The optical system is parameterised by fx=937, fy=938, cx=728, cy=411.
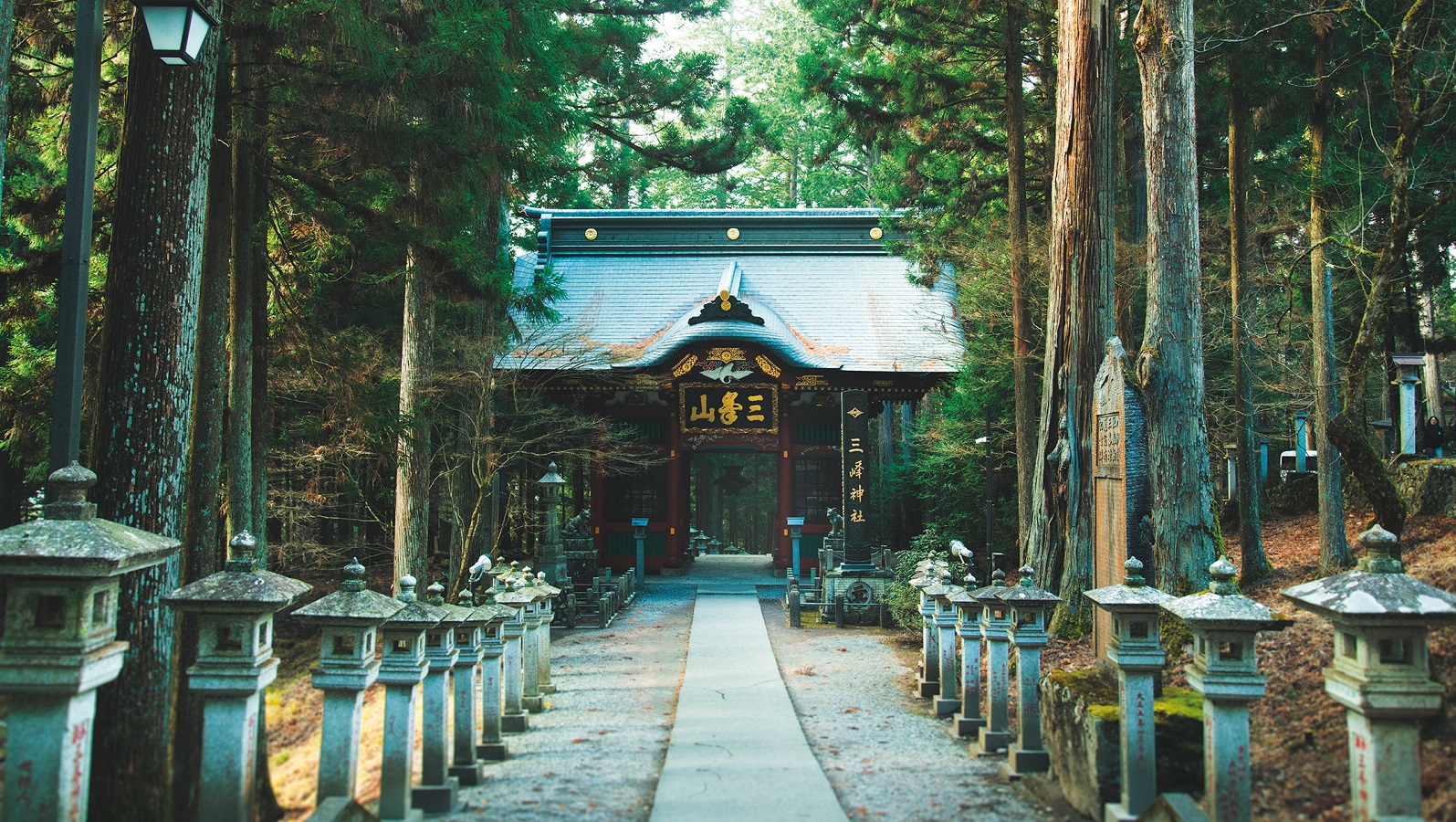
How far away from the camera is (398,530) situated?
1107cm

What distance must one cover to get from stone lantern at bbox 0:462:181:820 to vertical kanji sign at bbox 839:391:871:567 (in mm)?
11348

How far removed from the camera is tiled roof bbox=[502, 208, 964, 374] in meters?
17.1

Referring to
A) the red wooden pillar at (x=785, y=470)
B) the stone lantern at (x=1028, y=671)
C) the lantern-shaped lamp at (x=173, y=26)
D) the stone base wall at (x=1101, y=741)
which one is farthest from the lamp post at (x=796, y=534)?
the lantern-shaped lamp at (x=173, y=26)

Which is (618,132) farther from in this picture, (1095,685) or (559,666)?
(1095,685)

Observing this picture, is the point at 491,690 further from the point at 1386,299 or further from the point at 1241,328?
the point at 1241,328

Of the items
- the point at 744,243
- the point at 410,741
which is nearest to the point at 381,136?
the point at 410,741

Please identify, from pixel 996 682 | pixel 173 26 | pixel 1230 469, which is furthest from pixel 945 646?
pixel 1230 469

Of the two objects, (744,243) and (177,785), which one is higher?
(744,243)

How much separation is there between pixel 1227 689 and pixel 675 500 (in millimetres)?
15523

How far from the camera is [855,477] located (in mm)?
14328

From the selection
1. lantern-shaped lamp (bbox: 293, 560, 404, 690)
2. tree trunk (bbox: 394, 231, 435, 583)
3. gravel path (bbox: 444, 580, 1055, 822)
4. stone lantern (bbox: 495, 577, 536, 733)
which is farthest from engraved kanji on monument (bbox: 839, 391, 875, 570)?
lantern-shaped lamp (bbox: 293, 560, 404, 690)

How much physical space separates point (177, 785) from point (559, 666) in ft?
14.7

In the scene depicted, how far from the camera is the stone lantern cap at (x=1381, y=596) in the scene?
3238 millimetres

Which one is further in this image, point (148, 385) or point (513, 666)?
point (513, 666)
